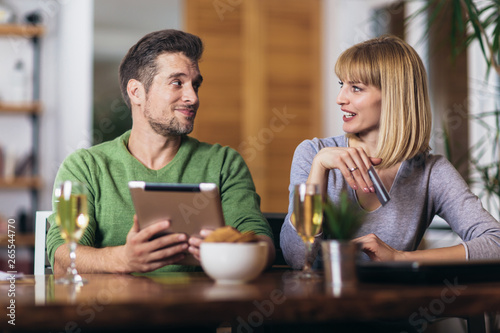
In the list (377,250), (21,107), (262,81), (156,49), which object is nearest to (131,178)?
(156,49)

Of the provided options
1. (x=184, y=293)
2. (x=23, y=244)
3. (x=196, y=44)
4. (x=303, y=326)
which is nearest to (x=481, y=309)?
(x=184, y=293)

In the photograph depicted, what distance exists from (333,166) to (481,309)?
0.58 meters

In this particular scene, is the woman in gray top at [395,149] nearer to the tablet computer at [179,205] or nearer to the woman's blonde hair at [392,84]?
the woman's blonde hair at [392,84]

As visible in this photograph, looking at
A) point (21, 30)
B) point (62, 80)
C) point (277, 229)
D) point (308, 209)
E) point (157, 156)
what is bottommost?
point (277, 229)

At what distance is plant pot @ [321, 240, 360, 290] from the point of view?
3.37ft

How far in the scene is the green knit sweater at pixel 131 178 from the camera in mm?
1658

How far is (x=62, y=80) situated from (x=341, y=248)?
3.43 meters

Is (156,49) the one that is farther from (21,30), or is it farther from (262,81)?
(262,81)

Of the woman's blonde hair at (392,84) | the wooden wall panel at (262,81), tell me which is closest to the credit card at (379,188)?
the woman's blonde hair at (392,84)

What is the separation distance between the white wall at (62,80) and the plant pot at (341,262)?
3.24 metres

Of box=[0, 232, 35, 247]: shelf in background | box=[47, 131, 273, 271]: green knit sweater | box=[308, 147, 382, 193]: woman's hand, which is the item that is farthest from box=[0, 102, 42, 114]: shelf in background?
box=[308, 147, 382, 193]: woman's hand

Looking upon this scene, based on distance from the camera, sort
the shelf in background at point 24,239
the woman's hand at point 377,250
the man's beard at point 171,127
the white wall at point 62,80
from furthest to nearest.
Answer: the white wall at point 62,80 < the shelf in background at point 24,239 < the man's beard at point 171,127 < the woman's hand at point 377,250

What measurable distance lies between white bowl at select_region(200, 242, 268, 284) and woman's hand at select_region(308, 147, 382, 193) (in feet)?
1.34

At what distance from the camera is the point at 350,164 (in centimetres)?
142
